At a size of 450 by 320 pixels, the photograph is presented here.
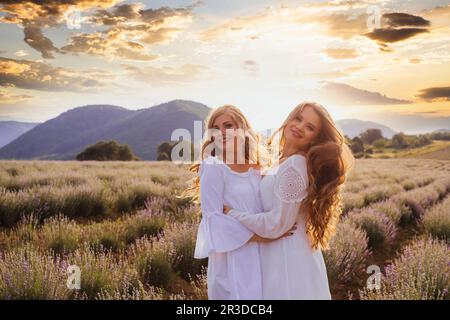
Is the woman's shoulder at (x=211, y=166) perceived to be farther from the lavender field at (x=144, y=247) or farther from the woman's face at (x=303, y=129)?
the lavender field at (x=144, y=247)

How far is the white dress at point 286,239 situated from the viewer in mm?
2775

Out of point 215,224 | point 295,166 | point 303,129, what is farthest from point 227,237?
point 303,129

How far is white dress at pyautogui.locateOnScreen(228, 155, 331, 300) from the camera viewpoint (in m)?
2.78

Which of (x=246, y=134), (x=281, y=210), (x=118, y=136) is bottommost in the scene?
(x=281, y=210)

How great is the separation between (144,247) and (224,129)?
93.1 inches

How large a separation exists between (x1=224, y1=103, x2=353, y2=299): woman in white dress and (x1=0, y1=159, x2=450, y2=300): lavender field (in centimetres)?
85

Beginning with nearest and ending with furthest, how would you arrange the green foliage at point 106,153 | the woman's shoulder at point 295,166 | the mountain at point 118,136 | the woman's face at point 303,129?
1. the woman's shoulder at point 295,166
2. the woman's face at point 303,129
3. the green foliage at point 106,153
4. the mountain at point 118,136

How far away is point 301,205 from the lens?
3.04 m

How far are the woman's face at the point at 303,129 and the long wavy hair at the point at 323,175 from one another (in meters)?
0.03

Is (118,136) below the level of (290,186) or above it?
above

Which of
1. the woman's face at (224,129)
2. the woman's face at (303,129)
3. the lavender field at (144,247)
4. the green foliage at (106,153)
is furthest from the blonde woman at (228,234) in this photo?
the green foliage at (106,153)

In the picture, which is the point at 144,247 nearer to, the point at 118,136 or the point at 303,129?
the point at 303,129

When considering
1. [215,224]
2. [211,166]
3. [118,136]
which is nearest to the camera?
[215,224]
